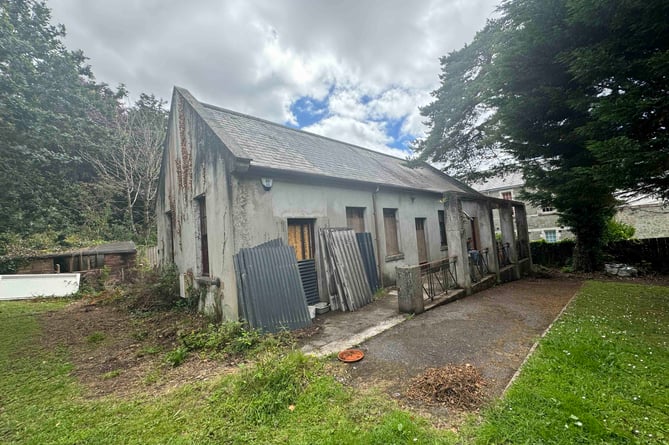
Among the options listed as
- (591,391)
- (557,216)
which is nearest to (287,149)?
(591,391)

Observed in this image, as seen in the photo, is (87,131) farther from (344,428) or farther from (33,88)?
(344,428)

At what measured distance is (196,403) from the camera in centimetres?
318

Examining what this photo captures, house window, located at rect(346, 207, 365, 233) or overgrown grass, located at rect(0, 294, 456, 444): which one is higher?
house window, located at rect(346, 207, 365, 233)

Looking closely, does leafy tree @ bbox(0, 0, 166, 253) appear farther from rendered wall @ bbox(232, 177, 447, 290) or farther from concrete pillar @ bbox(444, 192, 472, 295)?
concrete pillar @ bbox(444, 192, 472, 295)

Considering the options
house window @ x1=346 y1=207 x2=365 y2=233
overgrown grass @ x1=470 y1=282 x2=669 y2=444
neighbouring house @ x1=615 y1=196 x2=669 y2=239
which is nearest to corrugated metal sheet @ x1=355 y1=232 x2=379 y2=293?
house window @ x1=346 y1=207 x2=365 y2=233

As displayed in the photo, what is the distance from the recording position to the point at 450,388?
9.78 feet

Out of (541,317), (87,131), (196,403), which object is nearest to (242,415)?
(196,403)

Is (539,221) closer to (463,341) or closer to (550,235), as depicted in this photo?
(550,235)

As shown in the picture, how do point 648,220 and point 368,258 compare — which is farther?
point 648,220

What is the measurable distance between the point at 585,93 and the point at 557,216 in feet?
62.0

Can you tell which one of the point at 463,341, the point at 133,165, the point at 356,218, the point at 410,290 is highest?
the point at 133,165

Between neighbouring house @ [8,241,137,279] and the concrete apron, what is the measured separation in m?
11.8

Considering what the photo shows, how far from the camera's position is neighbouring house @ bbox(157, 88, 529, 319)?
5.97 m

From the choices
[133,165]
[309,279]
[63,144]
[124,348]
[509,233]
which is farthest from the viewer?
[133,165]
